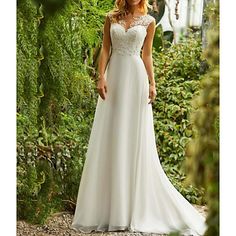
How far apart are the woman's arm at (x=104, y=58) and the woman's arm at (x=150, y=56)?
25cm

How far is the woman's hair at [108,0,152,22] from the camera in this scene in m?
3.71

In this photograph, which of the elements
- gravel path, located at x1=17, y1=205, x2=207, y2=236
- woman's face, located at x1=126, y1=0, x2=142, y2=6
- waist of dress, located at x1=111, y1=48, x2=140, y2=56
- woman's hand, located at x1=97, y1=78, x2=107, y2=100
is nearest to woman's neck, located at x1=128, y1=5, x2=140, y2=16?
woman's face, located at x1=126, y1=0, x2=142, y2=6

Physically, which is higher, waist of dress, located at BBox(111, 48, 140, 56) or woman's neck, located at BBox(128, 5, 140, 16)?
woman's neck, located at BBox(128, 5, 140, 16)

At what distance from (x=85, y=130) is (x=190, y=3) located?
3.67ft

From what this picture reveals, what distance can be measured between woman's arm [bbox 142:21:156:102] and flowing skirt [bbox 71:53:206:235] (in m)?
0.03

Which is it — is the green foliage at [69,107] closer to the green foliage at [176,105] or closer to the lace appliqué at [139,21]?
the green foliage at [176,105]

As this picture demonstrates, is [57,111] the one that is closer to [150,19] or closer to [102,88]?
[102,88]

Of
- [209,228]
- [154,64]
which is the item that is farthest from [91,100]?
[209,228]

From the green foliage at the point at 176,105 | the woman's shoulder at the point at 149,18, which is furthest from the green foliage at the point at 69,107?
the woman's shoulder at the point at 149,18

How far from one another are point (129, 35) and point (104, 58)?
9.0 inches

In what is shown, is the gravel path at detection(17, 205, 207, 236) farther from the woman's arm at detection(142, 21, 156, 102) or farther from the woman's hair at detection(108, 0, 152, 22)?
the woman's hair at detection(108, 0, 152, 22)

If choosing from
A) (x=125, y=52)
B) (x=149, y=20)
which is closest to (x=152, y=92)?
(x=125, y=52)
